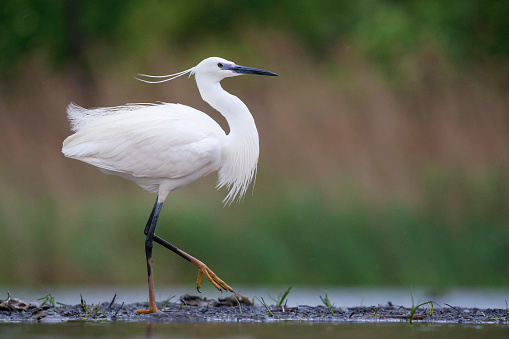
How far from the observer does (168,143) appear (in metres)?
7.59

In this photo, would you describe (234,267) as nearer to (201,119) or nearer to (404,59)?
(201,119)

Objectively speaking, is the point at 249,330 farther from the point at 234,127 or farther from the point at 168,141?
the point at 234,127

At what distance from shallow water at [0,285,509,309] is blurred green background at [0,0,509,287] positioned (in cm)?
21

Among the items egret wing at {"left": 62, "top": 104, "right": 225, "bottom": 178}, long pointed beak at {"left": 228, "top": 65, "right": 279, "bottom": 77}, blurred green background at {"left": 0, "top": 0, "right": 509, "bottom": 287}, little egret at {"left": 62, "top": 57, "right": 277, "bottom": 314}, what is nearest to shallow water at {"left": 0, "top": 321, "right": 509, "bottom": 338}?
little egret at {"left": 62, "top": 57, "right": 277, "bottom": 314}

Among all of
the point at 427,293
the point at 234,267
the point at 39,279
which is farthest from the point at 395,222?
the point at 39,279

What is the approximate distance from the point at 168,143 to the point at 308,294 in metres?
3.33

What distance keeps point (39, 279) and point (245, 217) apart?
8.82ft

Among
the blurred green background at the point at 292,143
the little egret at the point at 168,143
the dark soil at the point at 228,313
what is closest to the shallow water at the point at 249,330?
Answer: the dark soil at the point at 228,313

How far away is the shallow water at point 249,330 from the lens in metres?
5.58

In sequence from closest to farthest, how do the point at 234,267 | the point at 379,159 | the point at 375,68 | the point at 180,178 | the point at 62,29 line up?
the point at 180,178 → the point at 234,267 → the point at 379,159 → the point at 375,68 → the point at 62,29

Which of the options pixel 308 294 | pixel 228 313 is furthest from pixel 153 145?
pixel 308 294

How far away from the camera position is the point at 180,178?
7.77 meters

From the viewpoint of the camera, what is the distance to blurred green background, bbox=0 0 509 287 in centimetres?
1078

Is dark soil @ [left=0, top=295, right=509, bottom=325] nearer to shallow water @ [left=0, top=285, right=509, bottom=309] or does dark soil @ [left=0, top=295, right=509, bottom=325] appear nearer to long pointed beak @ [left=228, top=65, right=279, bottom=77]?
shallow water @ [left=0, top=285, right=509, bottom=309]
